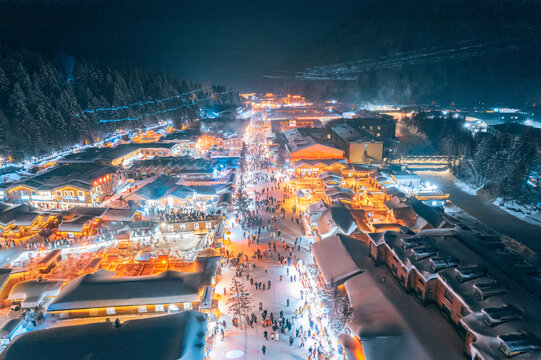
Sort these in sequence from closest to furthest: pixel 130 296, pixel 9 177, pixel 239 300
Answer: pixel 130 296, pixel 239 300, pixel 9 177

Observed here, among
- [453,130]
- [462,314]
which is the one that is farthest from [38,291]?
[453,130]

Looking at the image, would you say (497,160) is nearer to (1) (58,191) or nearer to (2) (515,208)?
(2) (515,208)

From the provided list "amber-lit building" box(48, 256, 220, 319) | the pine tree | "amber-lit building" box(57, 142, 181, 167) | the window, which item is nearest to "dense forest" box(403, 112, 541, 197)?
the window

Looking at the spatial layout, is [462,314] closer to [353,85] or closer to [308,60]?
[353,85]

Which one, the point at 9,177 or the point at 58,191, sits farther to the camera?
the point at 9,177

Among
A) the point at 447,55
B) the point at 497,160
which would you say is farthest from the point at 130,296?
the point at 447,55

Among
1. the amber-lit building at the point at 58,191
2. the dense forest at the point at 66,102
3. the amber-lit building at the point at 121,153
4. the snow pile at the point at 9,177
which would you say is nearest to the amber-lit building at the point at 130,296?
the amber-lit building at the point at 58,191
